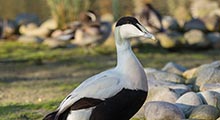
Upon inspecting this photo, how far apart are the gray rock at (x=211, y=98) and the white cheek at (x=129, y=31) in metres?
1.50

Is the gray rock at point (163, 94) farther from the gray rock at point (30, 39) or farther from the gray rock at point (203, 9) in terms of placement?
the gray rock at point (203, 9)

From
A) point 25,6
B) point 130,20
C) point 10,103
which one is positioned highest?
point 130,20

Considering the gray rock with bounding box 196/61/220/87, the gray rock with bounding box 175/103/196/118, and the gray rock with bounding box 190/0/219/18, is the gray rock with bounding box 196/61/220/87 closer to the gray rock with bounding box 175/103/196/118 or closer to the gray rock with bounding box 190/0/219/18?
the gray rock with bounding box 175/103/196/118

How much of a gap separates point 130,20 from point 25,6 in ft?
52.8

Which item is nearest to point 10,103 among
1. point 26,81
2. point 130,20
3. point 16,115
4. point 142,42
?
point 16,115

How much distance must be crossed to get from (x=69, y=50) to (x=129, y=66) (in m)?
6.38

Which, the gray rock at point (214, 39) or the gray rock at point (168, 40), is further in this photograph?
the gray rock at point (214, 39)

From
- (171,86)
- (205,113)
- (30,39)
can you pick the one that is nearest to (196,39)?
(30,39)

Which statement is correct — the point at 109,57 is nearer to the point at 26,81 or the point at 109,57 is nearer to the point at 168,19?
the point at 26,81

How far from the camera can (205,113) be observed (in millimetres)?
5117

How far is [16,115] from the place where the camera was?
19.6 ft

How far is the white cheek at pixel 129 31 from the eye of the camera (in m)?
4.24

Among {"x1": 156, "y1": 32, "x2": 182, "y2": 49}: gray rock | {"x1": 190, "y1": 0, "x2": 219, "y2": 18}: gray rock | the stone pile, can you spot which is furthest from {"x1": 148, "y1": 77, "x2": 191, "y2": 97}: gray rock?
{"x1": 190, "y1": 0, "x2": 219, "y2": 18}: gray rock

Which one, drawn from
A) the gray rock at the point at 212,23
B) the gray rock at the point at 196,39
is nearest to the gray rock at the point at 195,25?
the gray rock at the point at 212,23
